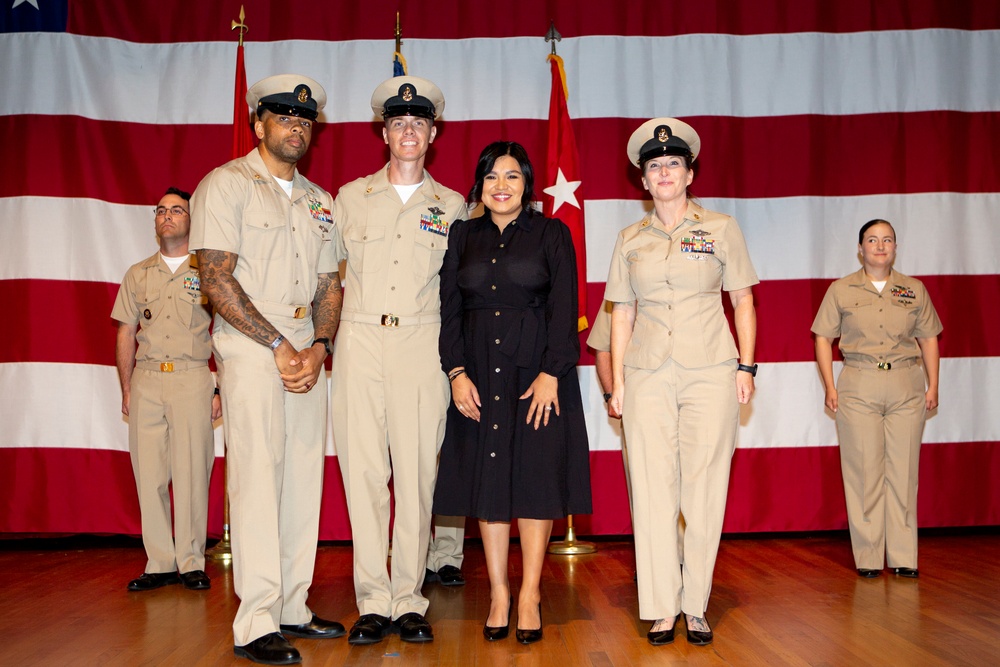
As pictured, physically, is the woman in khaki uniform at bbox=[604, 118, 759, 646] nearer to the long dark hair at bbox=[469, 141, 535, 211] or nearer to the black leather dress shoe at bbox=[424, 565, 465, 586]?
the long dark hair at bbox=[469, 141, 535, 211]

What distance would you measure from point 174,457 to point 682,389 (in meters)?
2.68

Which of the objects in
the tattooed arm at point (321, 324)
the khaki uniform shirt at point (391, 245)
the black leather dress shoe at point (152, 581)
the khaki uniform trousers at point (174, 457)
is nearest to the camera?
the tattooed arm at point (321, 324)

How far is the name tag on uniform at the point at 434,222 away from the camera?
341cm

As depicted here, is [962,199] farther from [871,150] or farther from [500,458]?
[500,458]

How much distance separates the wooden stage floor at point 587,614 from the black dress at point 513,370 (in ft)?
1.76

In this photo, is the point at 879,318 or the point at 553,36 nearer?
the point at 879,318

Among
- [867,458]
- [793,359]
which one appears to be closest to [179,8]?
[793,359]

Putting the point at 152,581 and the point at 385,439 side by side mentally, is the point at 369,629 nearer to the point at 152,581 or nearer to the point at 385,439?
the point at 385,439

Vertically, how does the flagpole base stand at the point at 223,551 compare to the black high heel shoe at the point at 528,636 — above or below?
below

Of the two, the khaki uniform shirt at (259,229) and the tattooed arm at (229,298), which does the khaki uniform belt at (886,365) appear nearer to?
the khaki uniform shirt at (259,229)

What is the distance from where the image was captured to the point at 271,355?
3.07 m

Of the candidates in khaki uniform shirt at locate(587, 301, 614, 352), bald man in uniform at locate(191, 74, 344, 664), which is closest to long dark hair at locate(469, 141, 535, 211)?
bald man in uniform at locate(191, 74, 344, 664)

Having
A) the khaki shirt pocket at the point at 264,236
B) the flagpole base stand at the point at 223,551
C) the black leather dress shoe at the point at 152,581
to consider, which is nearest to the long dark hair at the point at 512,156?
the khaki shirt pocket at the point at 264,236

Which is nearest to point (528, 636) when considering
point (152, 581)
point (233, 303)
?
point (233, 303)
